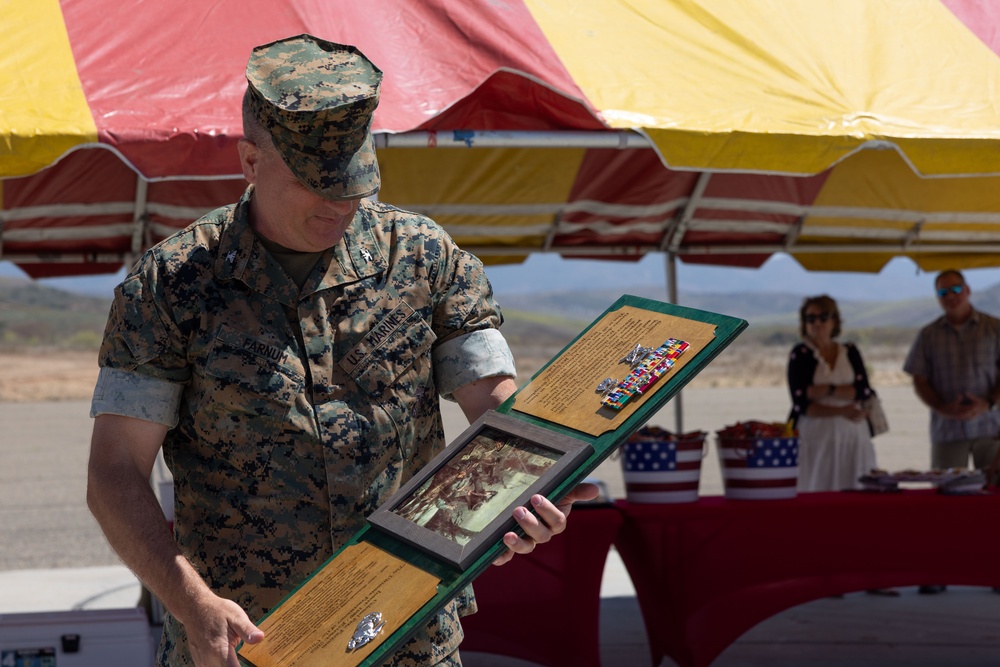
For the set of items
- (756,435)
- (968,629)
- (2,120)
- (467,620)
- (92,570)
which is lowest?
(92,570)

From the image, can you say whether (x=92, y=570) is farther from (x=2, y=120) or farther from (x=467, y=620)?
(x=2, y=120)

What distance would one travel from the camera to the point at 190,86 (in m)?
3.31

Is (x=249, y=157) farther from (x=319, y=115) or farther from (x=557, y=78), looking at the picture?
(x=557, y=78)

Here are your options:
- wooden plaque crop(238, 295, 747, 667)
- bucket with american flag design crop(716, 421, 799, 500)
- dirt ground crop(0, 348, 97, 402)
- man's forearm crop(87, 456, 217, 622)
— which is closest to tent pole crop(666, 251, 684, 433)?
bucket with american flag design crop(716, 421, 799, 500)

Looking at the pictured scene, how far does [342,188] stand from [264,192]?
148 millimetres

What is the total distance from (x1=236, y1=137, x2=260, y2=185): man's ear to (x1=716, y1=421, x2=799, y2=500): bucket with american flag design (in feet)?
9.60

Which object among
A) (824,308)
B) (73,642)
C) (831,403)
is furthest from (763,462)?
(73,642)

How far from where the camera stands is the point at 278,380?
1.60 meters

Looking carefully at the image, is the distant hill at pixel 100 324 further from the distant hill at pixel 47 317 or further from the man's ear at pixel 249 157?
the man's ear at pixel 249 157

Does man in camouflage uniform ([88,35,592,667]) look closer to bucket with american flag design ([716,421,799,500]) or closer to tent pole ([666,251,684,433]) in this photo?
bucket with american flag design ([716,421,799,500])

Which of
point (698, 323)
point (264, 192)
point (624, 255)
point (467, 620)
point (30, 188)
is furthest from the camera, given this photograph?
point (624, 255)

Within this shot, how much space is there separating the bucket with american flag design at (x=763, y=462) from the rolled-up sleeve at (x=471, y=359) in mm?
2669

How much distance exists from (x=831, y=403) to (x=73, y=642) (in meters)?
3.58

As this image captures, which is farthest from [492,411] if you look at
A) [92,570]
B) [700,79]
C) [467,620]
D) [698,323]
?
[92,570]
